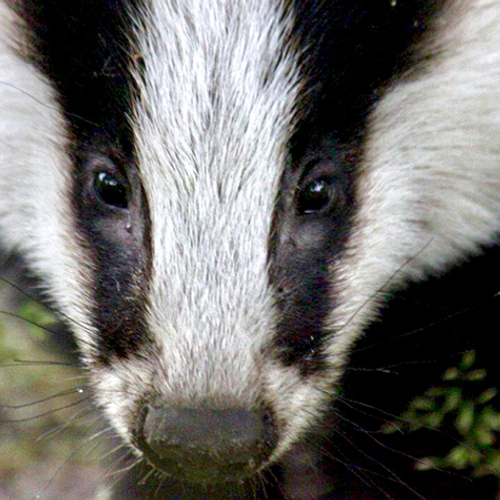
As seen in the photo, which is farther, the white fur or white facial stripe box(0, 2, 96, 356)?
white facial stripe box(0, 2, 96, 356)

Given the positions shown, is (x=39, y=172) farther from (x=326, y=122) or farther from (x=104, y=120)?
(x=326, y=122)

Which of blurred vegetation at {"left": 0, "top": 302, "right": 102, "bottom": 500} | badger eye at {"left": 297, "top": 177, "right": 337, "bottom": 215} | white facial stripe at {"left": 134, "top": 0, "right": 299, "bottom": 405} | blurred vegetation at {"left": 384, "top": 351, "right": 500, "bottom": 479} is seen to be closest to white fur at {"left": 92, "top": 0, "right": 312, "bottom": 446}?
white facial stripe at {"left": 134, "top": 0, "right": 299, "bottom": 405}

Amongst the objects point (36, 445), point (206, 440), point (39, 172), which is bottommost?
point (36, 445)

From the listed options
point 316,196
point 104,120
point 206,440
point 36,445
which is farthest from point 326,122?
point 36,445

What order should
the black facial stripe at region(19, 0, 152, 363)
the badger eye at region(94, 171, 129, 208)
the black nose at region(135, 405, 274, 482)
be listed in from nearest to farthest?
the black nose at region(135, 405, 274, 482), the black facial stripe at region(19, 0, 152, 363), the badger eye at region(94, 171, 129, 208)

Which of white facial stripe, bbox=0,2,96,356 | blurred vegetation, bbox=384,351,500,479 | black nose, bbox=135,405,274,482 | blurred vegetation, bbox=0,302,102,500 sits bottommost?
blurred vegetation, bbox=0,302,102,500

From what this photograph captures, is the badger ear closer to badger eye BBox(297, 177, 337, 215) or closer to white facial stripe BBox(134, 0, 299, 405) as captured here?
badger eye BBox(297, 177, 337, 215)

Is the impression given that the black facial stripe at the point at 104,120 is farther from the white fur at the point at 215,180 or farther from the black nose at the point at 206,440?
the black nose at the point at 206,440
